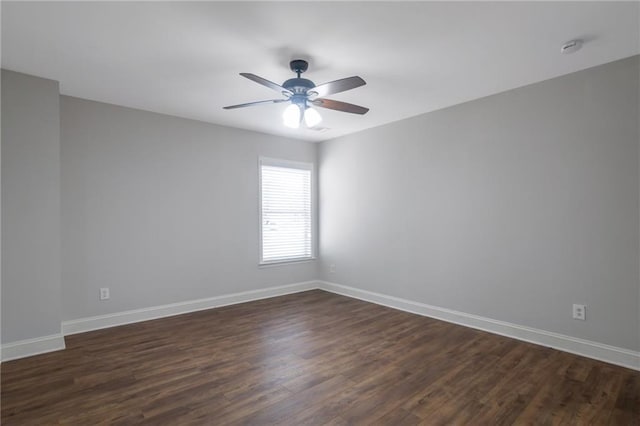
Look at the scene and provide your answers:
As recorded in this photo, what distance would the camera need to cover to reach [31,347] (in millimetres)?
2922

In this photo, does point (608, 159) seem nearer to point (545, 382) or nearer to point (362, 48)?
point (545, 382)

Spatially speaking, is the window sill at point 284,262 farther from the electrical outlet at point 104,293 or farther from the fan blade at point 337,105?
the fan blade at point 337,105

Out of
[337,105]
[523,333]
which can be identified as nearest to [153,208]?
[337,105]

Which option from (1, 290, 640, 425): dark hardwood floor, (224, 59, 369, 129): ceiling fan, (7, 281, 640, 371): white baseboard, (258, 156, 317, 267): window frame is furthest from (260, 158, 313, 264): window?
(224, 59, 369, 129): ceiling fan

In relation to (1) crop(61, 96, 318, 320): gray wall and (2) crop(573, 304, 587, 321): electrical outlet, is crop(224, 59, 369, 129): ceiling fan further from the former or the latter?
(2) crop(573, 304, 587, 321): electrical outlet

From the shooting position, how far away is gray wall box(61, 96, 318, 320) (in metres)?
3.53

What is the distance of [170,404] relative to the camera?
7.11ft


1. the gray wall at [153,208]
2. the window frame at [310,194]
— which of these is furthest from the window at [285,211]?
the gray wall at [153,208]

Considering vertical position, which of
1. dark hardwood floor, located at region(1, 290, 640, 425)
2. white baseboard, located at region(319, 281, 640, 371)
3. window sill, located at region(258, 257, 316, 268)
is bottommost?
dark hardwood floor, located at region(1, 290, 640, 425)

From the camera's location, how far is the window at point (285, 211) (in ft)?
16.6

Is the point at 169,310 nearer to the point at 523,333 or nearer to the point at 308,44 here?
the point at 308,44

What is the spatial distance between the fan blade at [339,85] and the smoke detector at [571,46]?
1.60 metres

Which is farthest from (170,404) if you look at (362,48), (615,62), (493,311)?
(615,62)

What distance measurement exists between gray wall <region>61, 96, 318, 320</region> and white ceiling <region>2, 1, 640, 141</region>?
0.59 m
